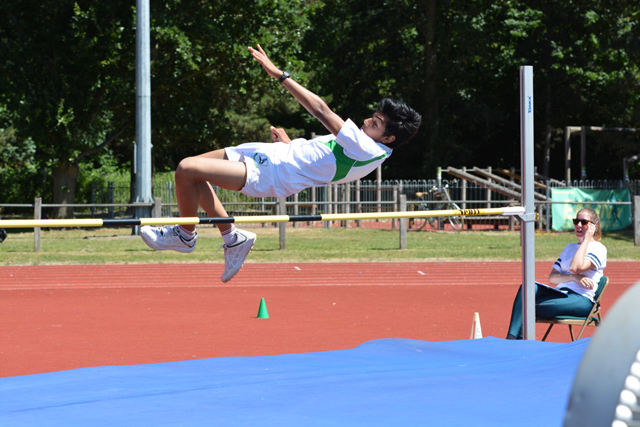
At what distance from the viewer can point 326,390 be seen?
13.5ft

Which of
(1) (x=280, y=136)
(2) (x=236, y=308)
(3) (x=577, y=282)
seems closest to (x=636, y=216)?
(2) (x=236, y=308)

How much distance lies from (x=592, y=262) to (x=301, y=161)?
254cm

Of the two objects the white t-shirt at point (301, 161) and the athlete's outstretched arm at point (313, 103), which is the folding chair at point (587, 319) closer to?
the white t-shirt at point (301, 161)

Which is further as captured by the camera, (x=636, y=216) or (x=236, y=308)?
(x=636, y=216)

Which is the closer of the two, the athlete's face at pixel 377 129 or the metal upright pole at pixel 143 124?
the athlete's face at pixel 377 129

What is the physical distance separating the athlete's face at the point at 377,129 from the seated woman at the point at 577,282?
6.01 feet

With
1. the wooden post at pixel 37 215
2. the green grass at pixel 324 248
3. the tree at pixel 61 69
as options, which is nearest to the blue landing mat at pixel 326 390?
the green grass at pixel 324 248

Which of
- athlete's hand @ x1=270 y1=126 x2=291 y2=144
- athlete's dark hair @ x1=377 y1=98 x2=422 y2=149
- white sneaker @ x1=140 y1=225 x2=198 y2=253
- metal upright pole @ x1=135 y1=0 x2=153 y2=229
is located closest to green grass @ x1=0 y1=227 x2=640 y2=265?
metal upright pole @ x1=135 y1=0 x2=153 y2=229

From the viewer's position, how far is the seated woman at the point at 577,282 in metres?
5.74

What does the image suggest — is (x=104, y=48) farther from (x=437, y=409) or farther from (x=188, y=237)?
(x=437, y=409)

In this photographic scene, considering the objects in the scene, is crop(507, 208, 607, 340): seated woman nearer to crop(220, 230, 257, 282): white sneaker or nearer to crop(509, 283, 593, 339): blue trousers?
Result: crop(509, 283, 593, 339): blue trousers

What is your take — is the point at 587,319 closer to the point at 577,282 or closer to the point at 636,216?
the point at 577,282

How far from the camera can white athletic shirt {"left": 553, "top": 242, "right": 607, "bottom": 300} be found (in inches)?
228

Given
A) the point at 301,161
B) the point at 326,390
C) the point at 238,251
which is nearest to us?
the point at 326,390
